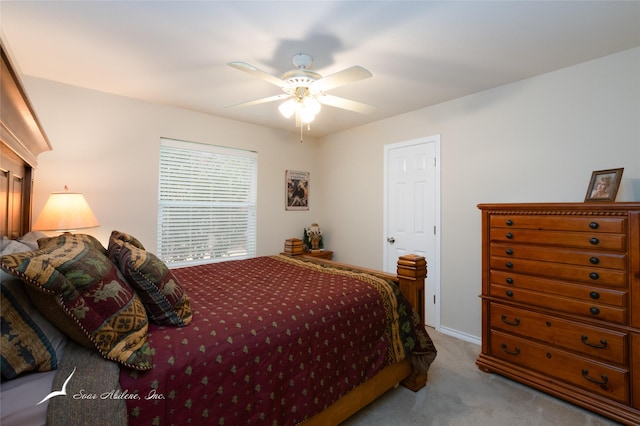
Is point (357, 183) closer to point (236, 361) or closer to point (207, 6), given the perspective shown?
point (207, 6)

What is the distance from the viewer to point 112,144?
2.91 metres

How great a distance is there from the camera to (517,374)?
84.7 inches

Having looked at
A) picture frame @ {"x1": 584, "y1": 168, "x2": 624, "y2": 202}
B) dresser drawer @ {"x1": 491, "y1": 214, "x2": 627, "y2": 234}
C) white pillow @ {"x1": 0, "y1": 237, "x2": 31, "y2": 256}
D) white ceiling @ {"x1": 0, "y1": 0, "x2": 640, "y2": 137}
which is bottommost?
white pillow @ {"x1": 0, "y1": 237, "x2": 31, "y2": 256}

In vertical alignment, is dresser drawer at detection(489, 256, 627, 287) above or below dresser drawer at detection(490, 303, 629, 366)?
above

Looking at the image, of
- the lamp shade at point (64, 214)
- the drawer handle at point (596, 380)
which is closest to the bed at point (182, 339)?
the lamp shade at point (64, 214)

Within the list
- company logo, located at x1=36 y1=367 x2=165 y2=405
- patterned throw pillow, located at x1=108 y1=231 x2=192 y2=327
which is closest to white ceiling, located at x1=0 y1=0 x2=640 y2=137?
patterned throw pillow, located at x1=108 y1=231 x2=192 y2=327

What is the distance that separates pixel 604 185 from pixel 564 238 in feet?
1.69

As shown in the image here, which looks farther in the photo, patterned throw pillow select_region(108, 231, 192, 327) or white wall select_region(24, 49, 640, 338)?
white wall select_region(24, 49, 640, 338)

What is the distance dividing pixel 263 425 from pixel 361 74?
1931 millimetres

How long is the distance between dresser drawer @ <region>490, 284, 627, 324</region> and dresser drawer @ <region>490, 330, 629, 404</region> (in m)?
0.29

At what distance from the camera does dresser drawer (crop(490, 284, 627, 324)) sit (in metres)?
1.79

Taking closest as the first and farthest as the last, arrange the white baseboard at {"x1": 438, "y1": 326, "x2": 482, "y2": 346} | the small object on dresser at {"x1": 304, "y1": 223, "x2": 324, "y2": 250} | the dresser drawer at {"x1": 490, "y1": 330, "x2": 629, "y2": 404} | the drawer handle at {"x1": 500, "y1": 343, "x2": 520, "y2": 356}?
the dresser drawer at {"x1": 490, "y1": 330, "x2": 629, "y2": 404} → the drawer handle at {"x1": 500, "y1": 343, "x2": 520, "y2": 356} → the white baseboard at {"x1": 438, "y1": 326, "x2": 482, "y2": 346} → the small object on dresser at {"x1": 304, "y1": 223, "x2": 324, "y2": 250}

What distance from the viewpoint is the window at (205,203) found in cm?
328

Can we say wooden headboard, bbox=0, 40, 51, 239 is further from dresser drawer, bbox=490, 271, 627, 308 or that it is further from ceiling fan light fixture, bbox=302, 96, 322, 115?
dresser drawer, bbox=490, 271, 627, 308
